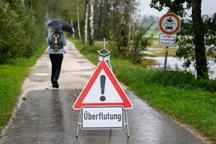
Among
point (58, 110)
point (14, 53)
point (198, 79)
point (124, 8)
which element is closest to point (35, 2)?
point (124, 8)

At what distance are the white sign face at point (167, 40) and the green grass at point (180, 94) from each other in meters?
0.92

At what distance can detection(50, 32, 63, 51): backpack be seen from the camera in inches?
571

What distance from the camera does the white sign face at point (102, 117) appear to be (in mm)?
8328

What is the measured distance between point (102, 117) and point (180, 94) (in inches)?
225

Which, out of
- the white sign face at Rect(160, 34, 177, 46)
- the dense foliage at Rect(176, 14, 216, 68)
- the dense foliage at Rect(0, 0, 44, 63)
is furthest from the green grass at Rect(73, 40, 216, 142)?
the dense foliage at Rect(0, 0, 44, 63)

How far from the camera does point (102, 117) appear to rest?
8.34 meters

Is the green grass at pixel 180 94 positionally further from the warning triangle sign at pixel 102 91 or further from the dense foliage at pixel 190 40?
the warning triangle sign at pixel 102 91

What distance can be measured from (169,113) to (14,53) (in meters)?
15.6

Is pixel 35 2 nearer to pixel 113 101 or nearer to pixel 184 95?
pixel 184 95

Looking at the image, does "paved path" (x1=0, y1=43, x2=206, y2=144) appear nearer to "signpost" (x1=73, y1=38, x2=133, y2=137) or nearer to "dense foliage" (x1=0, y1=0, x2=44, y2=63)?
"signpost" (x1=73, y1=38, x2=133, y2=137)

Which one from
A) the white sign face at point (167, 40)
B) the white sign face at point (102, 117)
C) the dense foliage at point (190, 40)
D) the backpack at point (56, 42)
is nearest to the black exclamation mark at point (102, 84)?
the white sign face at point (102, 117)

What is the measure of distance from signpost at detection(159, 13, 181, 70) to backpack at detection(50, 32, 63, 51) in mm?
3421

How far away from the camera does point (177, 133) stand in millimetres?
9047

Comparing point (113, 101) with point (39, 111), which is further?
point (39, 111)
